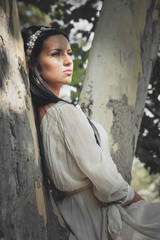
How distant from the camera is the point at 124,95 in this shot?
2.32 meters

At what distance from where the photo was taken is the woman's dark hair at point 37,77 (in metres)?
1.86

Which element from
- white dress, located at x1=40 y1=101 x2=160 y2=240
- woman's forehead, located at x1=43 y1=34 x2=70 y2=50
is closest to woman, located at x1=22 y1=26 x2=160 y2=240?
white dress, located at x1=40 y1=101 x2=160 y2=240

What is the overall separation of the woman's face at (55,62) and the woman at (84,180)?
10 centimetres

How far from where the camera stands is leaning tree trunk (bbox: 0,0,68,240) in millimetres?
1292

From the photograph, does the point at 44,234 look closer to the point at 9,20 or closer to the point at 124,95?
the point at 9,20

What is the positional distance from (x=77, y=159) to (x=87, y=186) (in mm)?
204

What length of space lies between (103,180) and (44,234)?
425 millimetres

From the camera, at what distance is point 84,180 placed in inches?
69.0

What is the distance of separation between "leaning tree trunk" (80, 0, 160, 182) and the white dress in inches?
19.2

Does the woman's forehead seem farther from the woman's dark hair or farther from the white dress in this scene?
the white dress

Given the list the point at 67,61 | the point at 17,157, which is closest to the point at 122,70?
the point at 67,61

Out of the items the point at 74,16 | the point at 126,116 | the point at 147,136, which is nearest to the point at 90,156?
the point at 126,116

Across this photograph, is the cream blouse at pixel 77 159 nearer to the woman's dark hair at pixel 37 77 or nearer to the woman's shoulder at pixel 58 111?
the woman's shoulder at pixel 58 111

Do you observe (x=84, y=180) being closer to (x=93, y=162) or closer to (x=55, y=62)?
(x=93, y=162)
